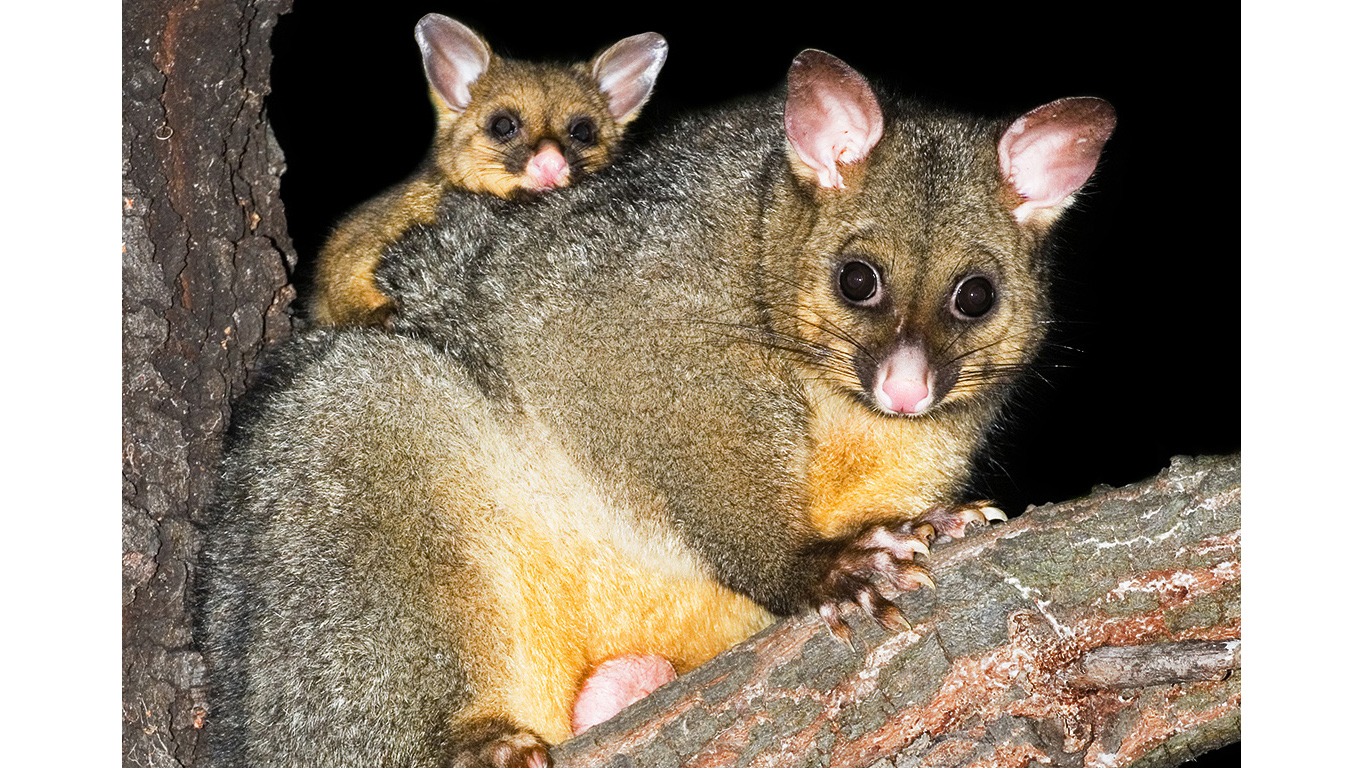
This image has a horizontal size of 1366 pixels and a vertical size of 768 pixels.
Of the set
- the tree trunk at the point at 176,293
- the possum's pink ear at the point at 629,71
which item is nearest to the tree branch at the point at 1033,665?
the tree trunk at the point at 176,293

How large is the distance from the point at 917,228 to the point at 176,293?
83.6 inches

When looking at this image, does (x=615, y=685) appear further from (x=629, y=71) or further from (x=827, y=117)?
(x=629, y=71)

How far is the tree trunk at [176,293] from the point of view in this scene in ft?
12.6

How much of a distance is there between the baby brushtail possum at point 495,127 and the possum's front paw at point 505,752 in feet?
5.00

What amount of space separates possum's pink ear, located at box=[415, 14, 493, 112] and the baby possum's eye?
6.26 feet

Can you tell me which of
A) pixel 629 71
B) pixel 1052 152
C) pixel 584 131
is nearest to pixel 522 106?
pixel 584 131

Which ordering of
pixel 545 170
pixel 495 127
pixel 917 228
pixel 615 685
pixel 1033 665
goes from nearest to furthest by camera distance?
pixel 1033 665, pixel 917 228, pixel 615 685, pixel 545 170, pixel 495 127

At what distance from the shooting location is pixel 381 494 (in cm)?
339

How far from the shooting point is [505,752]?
3250mm

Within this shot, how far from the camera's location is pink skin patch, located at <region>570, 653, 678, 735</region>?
11.8 ft

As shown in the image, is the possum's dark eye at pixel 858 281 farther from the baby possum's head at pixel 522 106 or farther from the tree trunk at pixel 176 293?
the tree trunk at pixel 176 293

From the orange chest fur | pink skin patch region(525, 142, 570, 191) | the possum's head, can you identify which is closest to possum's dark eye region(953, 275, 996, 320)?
the possum's head

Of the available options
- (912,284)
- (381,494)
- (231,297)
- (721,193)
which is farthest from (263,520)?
(912,284)

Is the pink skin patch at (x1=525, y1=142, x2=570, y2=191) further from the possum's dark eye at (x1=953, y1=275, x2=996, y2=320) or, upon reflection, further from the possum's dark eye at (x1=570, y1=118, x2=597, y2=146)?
the possum's dark eye at (x1=953, y1=275, x2=996, y2=320)
